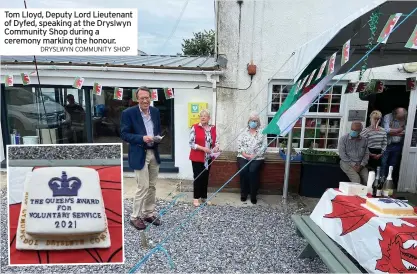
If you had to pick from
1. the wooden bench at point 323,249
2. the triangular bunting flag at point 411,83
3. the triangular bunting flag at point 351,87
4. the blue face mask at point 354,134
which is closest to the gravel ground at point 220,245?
the wooden bench at point 323,249

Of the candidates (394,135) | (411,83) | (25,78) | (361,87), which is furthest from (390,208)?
(25,78)

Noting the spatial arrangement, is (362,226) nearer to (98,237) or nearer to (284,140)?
(98,237)

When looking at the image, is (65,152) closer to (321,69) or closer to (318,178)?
(321,69)

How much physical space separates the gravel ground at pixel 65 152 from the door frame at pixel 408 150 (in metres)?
4.93

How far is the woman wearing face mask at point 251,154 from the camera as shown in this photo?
4.35 metres

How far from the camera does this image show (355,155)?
428 cm

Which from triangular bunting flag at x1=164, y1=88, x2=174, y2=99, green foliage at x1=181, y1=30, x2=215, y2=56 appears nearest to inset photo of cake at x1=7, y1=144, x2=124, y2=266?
triangular bunting flag at x1=164, y1=88, x2=174, y2=99

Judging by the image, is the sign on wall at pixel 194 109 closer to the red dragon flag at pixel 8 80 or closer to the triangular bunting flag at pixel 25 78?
the triangular bunting flag at pixel 25 78

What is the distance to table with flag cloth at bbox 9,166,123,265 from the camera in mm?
1734

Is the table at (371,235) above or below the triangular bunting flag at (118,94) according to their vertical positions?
below

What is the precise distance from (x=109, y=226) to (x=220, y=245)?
1.71m

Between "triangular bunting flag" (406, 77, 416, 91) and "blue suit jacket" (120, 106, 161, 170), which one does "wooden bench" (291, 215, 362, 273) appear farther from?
"triangular bunting flag" (406, 77, 416, 91)

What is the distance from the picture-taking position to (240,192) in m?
4.91

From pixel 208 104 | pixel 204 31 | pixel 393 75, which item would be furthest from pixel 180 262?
pixel 204 31
